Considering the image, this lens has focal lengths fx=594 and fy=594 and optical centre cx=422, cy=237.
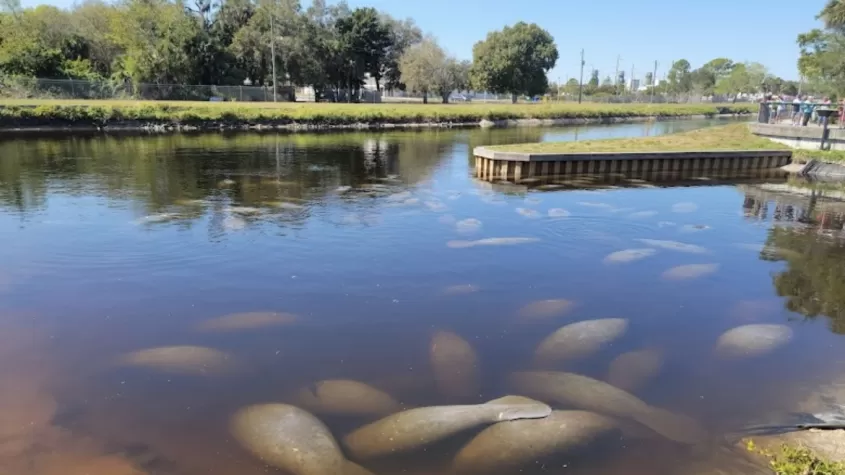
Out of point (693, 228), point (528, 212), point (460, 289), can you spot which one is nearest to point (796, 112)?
point (693, 228)

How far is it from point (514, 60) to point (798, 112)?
192 ft

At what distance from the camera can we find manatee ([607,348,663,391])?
8.34 meters

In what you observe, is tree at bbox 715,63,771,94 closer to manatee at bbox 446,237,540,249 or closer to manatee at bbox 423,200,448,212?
manatee at bbox 423,200,448,212

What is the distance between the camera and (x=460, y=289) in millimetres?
11836

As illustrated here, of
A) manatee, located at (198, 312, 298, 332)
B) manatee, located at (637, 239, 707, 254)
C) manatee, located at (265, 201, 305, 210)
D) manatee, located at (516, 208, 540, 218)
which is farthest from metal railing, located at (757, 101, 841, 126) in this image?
manatee, located at (198, 312, 298, 332)

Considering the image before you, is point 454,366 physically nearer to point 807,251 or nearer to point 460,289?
point 460,289

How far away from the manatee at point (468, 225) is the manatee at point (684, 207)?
7603 mm

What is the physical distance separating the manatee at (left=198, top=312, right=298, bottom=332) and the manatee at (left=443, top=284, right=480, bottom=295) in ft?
10.1

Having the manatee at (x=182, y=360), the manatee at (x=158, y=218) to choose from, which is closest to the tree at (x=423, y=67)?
the manatee at (x=158, y=218)

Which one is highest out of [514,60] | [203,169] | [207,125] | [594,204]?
[514,60]

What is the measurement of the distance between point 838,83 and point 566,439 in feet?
162

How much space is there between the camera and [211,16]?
8044cm

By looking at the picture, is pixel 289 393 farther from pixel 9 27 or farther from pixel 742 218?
pixel 9 27

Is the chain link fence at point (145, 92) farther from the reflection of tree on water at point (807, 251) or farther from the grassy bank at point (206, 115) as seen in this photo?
the reflection of tree on water at point (807, 251)
